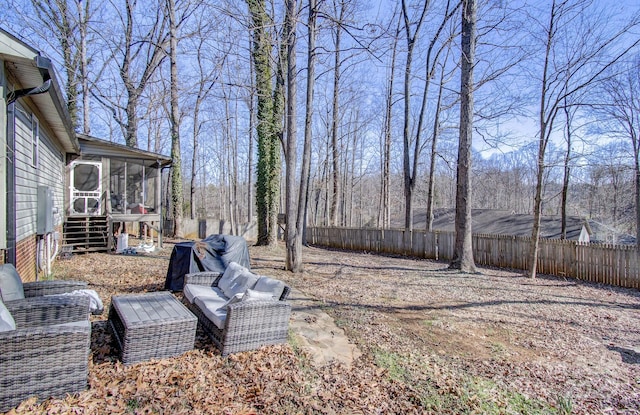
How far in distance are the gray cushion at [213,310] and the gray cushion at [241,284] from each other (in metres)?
0.29

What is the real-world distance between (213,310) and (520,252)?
32.6 ft

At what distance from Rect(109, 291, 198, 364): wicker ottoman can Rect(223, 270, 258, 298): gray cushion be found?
781mm

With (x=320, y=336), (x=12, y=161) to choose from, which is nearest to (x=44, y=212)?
(x=12, y=161)

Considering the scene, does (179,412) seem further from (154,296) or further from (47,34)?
(47,34)

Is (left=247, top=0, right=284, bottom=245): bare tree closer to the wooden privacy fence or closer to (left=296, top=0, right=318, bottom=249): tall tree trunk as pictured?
(left=296, top=0, right=318, bottom=249): tall tree trunk

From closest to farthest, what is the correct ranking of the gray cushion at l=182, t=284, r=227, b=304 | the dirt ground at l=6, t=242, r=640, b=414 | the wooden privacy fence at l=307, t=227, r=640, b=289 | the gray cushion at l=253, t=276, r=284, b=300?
the dirt ground at l=6, t=242, r=640, b=414
the gray cushion at l=253, t=276, r=284, b=300
the gray cushion at l=182, t=284, r=227, b=304
the wooden privacy fence at l=307, t=227, r=640, b=289

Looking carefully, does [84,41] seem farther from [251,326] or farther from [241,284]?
[251,326]

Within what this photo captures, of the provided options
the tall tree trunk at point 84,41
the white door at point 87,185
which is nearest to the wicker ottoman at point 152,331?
the white door at point 87,185

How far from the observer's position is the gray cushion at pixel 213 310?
3.68 metres

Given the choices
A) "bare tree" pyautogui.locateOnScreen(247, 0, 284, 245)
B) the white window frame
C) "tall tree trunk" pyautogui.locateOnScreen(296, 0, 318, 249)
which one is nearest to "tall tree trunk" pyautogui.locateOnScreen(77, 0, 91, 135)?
"bare tree" pyautogui.locateOnScreen(247, 0, 284, 245)

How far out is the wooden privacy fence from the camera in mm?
8719

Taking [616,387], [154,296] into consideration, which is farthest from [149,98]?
[616,387]

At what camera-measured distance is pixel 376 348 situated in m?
3.97

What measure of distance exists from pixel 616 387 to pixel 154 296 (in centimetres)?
503
